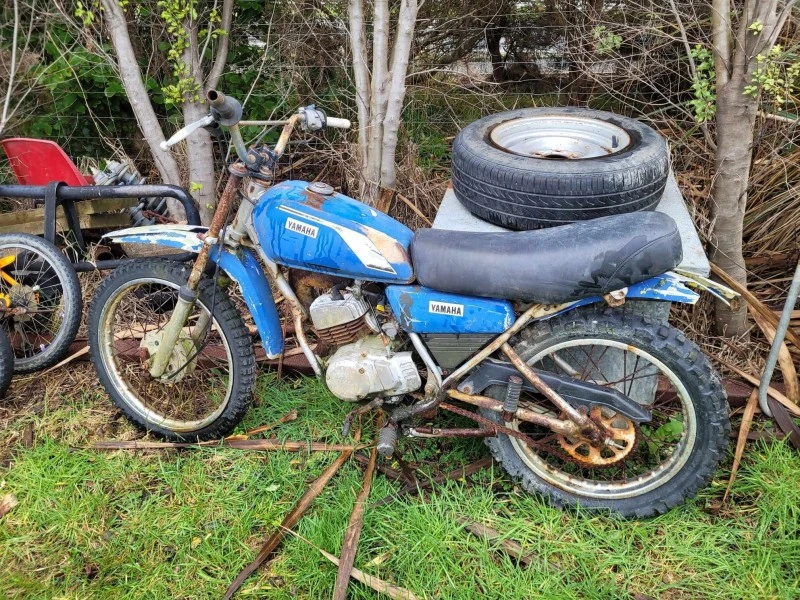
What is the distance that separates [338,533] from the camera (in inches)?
104

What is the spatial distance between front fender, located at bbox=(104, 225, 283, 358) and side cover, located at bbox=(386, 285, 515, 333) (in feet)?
2.12

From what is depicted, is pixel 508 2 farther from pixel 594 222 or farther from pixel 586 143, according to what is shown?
pixel 594 222

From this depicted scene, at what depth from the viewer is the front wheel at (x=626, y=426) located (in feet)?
8.00

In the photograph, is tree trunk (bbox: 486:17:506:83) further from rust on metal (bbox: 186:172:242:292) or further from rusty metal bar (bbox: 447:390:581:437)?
rusty metal bar (bbox: 447:390:581:437)

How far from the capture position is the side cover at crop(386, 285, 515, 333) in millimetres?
2480

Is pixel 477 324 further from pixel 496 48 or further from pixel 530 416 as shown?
pixel 496 48

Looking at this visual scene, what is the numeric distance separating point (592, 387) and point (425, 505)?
0.85m

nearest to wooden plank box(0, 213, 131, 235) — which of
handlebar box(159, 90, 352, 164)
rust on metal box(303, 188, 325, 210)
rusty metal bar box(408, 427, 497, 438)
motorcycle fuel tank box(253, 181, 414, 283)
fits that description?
handlebar box(159, 90, 352, 164)

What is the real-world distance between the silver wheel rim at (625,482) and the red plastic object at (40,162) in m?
3.12

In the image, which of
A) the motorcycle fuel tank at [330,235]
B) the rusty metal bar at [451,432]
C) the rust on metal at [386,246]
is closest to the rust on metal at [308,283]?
the motorcycle fuel tank at [330,235]

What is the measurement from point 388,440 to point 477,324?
25.1 inches

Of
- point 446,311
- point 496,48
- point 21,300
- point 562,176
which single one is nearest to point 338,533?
point 446,311

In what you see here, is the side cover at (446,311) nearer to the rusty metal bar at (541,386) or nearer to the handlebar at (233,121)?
the rusty metal bar at (541,386)

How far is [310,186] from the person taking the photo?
8.61 ft
